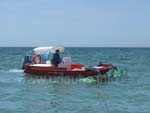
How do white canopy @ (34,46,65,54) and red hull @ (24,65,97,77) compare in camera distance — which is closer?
red hull @ (24,65,97,77)

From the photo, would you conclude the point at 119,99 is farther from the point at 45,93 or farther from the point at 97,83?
the point at 97,83

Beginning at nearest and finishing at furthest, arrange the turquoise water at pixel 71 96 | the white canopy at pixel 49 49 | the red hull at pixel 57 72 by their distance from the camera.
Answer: the turquoise water at pixel 71 96 → the red hull at pixel 57 72 → the white canopy at pixel 49 49

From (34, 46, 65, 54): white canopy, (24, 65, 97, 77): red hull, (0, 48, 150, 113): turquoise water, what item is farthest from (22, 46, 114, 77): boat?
(34, 46, 65, 54): white canopy

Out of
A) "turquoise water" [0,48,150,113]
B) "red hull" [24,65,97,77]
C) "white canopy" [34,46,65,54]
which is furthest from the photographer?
"white canopy" [34,46,65,54]

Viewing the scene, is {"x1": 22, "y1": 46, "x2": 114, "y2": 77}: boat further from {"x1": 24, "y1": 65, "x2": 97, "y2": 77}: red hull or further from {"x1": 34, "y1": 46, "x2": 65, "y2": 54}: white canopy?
{"x1": 34, "y1": 46, "x2": 65, "y2": 54}: white canopy

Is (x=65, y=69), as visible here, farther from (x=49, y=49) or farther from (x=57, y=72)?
(x=49, y=49)

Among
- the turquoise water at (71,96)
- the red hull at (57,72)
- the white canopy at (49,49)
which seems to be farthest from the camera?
the white canopy at (49,49)

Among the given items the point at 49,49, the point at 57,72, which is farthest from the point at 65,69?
the point at 49,49

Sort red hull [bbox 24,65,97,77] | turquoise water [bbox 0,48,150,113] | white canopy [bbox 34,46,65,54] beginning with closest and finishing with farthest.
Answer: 1. turquoise water [bbox 0,48,150,113]
2. red hull [bbox 24,65,97,77]
3. white canopy [bbox 34,46,65,54]

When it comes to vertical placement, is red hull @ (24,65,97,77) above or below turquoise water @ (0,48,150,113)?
above

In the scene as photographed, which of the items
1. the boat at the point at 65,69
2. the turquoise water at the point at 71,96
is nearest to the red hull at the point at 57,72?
the boat at the point at 65,69

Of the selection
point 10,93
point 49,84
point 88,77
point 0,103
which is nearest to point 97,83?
point 88,77

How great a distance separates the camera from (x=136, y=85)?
24234 mm

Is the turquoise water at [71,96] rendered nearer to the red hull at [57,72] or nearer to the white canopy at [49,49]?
the red hull at [57,72]
